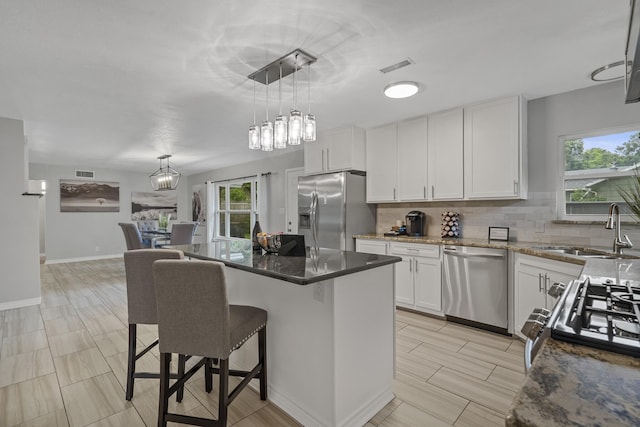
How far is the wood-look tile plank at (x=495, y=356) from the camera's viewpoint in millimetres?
2421

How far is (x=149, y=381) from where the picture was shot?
2.22 metres

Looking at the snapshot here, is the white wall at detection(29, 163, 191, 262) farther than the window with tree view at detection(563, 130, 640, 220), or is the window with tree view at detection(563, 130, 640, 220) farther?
the white wall at detection(29, 163, 191, 262)

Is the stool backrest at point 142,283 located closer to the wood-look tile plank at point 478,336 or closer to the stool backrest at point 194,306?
the stool backrest at point 194,306

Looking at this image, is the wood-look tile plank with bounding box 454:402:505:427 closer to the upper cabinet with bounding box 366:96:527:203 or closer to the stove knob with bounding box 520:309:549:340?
the stove knob with bounding box 520:309:549:340

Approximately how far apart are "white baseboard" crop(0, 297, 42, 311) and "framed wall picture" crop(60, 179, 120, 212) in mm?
4055

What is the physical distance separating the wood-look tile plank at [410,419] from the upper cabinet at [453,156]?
228 centimetres

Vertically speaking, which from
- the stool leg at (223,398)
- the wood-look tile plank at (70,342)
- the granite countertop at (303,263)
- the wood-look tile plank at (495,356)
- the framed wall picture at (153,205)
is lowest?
the wood-look tile plank at (495,356)

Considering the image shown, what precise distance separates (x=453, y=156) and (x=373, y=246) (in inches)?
55.5

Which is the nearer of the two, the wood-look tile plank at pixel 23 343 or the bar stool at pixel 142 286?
the bar stool at pixel 142 286

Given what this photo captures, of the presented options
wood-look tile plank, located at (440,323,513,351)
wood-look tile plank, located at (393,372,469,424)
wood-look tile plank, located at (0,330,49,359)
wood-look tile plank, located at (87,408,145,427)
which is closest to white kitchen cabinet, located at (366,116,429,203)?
wood-look tile plank, located at (440,323,513,351)

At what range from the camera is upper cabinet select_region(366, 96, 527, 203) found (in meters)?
3.11

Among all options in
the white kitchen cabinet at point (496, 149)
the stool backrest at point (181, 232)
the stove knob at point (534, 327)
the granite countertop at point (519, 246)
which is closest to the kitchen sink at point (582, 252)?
the granite countertop at point (519, 246)

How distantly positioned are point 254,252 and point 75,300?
354 cm

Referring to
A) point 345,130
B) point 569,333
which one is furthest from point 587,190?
point 569,333
